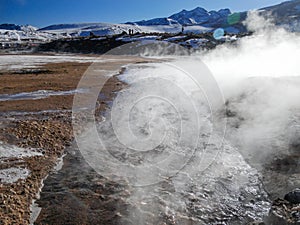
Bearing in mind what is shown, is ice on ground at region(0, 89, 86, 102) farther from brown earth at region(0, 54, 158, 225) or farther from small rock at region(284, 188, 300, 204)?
small rock at region(284, 188, 300, 204)

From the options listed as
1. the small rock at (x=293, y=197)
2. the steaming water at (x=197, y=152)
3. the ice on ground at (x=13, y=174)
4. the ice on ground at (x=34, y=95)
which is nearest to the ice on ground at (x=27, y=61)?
the ice on ground at (x=34, y=95)

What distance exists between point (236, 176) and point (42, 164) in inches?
163

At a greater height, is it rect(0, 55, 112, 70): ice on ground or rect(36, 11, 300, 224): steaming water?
rect(0, 55, 112, 70): ice on ground

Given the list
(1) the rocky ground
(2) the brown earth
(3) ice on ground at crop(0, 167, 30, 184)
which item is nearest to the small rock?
(1) the rocky ground

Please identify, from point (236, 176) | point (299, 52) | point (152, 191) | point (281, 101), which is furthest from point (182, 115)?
point (299, 52)

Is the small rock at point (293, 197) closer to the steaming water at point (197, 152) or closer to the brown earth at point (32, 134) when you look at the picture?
the steaming water at point (197, 152)

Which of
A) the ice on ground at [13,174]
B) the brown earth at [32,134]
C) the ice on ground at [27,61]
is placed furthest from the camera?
the ice on ground at [27,61]

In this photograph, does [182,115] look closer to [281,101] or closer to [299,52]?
[281,101]

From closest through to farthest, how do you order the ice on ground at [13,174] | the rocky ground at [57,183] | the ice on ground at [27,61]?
the rocky ground at [57,183] → the ice on ground at [13,174] → the ice on ground at [27,61]

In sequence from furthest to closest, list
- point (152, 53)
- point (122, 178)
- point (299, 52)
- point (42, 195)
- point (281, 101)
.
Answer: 1. point (152, 53)
2. point (299, 52)
3. point (281, 101)
4. point (122, 178)
5. point (42, 195)

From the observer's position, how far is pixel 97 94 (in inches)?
506

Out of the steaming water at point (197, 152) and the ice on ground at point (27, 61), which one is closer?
the steaming water at point (197, 152)

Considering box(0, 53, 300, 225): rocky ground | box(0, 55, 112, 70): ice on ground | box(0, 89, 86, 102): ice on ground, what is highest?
box(0, 55, 112, 70): ice on ground

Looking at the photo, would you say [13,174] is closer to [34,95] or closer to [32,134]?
[32,134]
